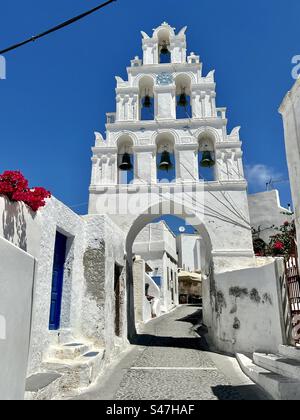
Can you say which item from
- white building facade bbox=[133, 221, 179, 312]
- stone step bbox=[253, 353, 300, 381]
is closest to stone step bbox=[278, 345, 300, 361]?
stone step bbox=[253, 353, 300, 381]

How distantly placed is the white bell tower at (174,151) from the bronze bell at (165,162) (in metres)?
0.19

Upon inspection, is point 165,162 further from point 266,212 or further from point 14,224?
point 266,212

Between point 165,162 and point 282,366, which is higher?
point 165,162

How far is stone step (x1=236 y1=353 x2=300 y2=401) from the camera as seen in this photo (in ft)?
13.4

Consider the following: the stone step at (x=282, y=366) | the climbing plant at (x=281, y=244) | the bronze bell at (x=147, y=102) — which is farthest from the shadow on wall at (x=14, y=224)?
the bronze bell at (x=147, y=102)

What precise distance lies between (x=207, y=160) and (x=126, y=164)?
271cm

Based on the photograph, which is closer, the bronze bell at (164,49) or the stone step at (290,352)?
the stone step at (290,352)

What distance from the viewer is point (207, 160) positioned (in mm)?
10555

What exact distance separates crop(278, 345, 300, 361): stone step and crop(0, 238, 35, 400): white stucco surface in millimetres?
3983

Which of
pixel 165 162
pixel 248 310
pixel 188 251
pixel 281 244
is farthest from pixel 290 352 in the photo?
pixel 188 251

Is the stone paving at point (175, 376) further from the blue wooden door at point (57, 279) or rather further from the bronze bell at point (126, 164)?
the bronze bell at point (126, 164)

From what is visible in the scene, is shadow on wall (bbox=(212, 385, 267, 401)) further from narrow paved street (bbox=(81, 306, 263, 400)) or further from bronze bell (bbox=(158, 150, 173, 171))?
bronze bell (bbox=(158, 150, 173, 171))

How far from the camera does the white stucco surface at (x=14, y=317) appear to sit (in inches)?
111
